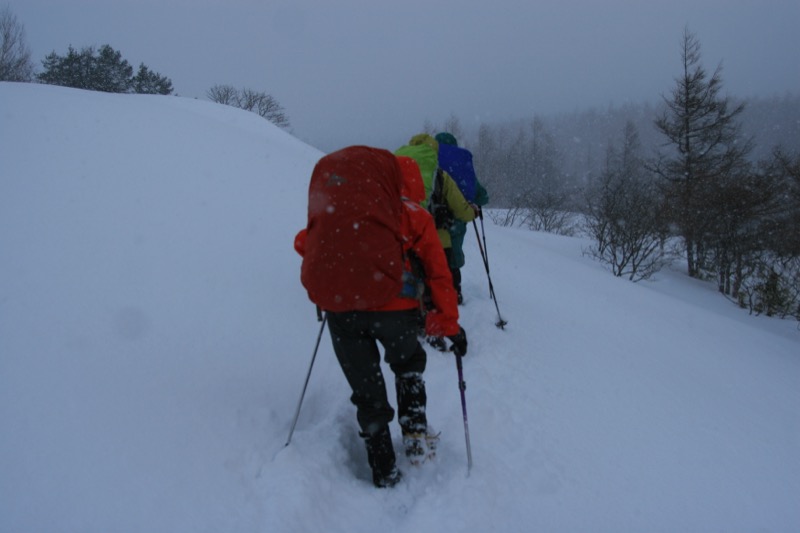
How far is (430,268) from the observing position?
2354mm

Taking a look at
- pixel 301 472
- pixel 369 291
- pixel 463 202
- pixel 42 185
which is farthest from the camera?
pixel 42 185

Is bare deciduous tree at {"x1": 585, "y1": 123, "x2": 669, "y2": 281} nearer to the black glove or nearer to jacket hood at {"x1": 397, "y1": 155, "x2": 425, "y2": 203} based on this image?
jacket hood at {"x1": 397, "y1": 155, "x2": 425, "y2": 203}

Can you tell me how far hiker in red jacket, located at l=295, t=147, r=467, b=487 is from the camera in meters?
2.07

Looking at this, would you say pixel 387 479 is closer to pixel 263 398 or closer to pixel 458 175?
pixel 263 398

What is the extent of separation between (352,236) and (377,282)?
0.87 feet

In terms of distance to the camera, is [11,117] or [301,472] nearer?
[301,472]

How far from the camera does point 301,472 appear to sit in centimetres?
233

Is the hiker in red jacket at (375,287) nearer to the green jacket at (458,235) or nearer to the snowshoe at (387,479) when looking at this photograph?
the snowshoe at (387,479)

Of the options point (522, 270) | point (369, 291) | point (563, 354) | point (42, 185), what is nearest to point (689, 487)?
point (563, 354)

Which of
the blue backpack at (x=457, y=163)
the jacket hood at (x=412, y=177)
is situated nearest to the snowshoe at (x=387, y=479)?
the jacket hood at (x=412, y=177)

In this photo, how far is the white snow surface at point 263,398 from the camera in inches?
82.7

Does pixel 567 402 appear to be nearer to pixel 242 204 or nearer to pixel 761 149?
pixel 242 204

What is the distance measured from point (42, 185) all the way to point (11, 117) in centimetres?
211

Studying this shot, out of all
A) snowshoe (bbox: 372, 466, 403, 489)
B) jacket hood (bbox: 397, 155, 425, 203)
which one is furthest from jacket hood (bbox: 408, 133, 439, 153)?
snowshoe (bbox: 372, 466, 403, 489)
